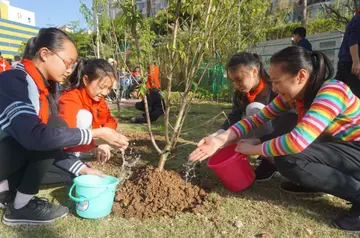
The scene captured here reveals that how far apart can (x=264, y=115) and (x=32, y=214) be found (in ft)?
5.52

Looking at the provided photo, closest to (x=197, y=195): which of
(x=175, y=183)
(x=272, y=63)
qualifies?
(x=175, y=183)

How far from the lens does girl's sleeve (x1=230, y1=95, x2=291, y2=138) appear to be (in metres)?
2.19

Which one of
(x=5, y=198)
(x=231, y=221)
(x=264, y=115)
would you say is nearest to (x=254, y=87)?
(x=264, y=115)

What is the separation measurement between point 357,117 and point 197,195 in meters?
1.13

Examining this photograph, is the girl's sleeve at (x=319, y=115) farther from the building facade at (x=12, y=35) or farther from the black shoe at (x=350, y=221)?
the building facade at (x=12, y=35)

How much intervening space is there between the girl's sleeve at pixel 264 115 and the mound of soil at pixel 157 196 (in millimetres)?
523

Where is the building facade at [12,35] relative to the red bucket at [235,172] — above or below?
above

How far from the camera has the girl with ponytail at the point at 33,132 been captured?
1.58 meters

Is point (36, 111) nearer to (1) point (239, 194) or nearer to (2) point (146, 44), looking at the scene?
(2) point (146, 44)

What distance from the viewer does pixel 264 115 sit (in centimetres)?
224

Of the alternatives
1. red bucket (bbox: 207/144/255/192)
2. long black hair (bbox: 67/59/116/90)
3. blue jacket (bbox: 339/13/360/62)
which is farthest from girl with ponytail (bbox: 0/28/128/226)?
blue jacket (bbox: 339/13/360/62)

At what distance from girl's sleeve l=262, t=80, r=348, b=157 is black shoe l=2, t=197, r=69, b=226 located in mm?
1426

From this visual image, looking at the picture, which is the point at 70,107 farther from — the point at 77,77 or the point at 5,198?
the point at 5,198

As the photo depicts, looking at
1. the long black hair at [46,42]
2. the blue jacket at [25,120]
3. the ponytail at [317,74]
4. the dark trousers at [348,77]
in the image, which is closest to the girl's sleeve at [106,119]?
the long black hair at [46,42]
